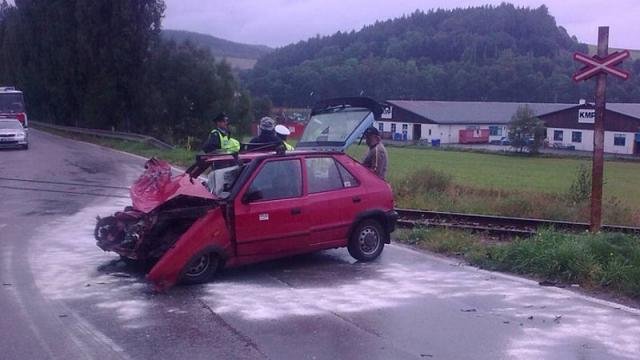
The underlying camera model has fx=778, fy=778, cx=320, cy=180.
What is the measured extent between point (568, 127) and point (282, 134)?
141ft

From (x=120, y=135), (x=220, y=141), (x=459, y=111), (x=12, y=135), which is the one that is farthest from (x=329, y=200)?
(x=459, y=111)

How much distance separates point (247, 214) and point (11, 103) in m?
37.1

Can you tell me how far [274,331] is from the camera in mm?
6980

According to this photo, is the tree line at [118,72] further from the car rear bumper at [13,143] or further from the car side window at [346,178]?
the car side window at [346,178]

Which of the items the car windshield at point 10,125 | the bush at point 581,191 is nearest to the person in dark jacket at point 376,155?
the bush at point 581,191

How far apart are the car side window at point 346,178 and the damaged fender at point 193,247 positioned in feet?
6.10

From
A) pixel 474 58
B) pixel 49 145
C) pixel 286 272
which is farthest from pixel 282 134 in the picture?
pixel 474 58

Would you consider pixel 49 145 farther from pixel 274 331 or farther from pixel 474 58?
pixel 474 58

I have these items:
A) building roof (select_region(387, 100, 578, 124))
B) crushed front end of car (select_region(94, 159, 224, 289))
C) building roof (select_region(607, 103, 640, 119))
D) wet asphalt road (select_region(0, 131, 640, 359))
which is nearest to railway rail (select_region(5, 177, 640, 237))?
wet asphalt road (select_region(0, 131, 640, 359))

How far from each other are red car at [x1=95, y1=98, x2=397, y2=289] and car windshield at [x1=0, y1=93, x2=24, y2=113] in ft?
116

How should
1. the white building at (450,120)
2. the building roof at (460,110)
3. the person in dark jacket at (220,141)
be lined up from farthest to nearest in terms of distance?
the building roof at (460,110) → the white building at (450,120) → the person in dark jacket at (220,141)

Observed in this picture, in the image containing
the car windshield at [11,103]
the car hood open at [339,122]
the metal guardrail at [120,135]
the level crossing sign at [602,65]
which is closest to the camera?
the level crossing sign at [602,65]

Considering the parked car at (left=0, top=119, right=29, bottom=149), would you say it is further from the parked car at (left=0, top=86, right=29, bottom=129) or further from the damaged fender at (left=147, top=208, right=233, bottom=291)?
the damaged fender at (left=147, top=208, right=233, bottom=291)

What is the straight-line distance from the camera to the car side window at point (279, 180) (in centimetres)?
927
